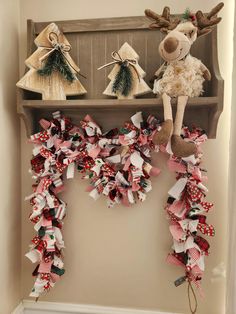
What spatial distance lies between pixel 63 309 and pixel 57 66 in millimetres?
1150

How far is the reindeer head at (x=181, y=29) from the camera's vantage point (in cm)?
99

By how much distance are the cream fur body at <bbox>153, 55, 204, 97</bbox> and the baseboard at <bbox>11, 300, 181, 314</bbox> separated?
1023mm

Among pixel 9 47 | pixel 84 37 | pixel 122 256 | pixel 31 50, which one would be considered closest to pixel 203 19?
pixel 84 37

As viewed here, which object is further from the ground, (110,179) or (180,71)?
(180,71)

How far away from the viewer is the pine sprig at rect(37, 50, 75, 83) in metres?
1.18

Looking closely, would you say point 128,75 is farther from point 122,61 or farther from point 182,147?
point 182,147

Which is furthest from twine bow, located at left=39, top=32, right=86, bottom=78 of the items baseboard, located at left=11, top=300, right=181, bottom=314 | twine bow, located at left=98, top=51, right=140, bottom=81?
baseboard, located at left=11, top=300, right=181, bottom=314

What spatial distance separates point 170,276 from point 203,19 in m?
1.11

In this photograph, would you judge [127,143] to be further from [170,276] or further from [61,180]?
[170,276]

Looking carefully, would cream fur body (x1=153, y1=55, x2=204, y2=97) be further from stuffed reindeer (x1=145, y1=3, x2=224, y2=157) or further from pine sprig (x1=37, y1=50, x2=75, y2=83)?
pine sprig (x1=37, y1=50, x2=75, y2=83)

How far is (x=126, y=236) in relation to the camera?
4.42 feet

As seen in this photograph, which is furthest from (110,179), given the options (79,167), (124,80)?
(124,80)

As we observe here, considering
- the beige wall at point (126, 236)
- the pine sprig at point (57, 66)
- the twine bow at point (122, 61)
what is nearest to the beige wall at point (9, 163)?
the beige wall at point (126, 236)

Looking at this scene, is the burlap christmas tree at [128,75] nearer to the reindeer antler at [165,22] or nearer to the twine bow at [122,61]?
the twine bow at [122,61]
